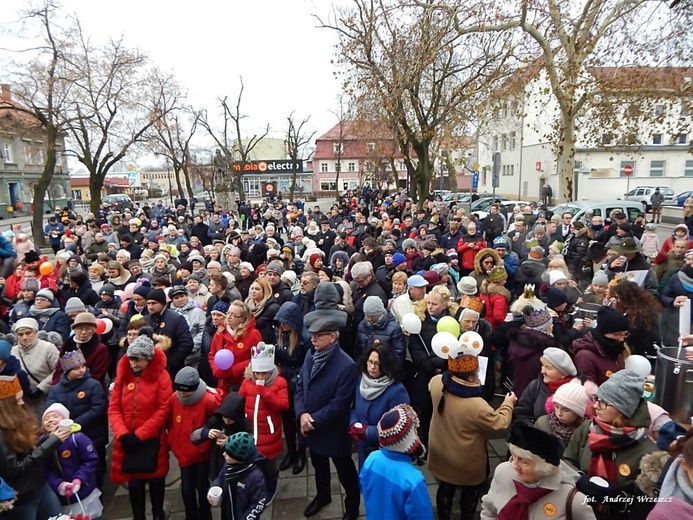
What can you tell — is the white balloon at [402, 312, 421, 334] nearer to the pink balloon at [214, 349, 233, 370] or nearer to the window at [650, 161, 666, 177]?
the pink balloon at [214, 349, 233, 370]

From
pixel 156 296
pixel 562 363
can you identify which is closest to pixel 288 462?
pixel 156 296

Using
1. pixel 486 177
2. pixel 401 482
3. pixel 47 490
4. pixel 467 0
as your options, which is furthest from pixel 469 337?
pixel 486 177

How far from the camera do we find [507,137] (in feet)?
149

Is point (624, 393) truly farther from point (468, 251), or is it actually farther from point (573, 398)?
point (468, 251)

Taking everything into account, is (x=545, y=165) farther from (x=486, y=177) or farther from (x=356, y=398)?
(x=356, y=398)

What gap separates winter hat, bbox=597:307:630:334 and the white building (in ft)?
39.8

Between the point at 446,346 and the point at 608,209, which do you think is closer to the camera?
the point at 446,346

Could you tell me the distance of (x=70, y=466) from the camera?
134 inches

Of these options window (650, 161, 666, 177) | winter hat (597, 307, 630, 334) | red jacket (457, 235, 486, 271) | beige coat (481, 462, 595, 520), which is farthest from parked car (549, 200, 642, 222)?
window (650, 161, 666, 177)

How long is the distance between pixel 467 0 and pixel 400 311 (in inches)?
481

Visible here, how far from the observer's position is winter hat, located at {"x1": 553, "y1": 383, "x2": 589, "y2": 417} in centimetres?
294

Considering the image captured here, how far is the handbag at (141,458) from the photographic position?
147 inches

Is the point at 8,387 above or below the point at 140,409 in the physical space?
above

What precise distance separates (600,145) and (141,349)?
737 inches
